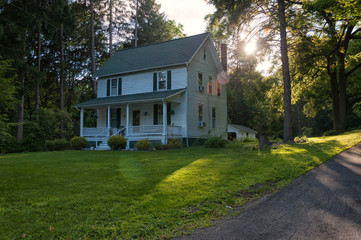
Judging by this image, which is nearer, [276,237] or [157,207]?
[276,237]

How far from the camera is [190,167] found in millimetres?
9375

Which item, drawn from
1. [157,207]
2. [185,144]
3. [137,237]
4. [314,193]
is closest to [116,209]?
[157,207]

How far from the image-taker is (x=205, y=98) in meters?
22.5

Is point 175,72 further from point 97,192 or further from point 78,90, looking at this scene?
point 78,90

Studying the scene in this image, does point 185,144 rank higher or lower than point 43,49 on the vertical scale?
lower

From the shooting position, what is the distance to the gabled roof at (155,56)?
21.3 metres

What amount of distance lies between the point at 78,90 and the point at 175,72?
2183cm

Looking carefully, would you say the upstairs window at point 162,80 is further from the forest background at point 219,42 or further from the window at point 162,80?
the forest background at point 219,42

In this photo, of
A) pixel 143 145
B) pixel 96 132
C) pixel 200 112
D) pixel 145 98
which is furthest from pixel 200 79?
pixel 96 132

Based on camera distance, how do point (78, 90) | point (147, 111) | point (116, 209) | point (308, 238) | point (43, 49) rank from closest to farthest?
point (308, 238) < point (116, 209) < point (147, 111) < point (43, 49) < point (78, 90)

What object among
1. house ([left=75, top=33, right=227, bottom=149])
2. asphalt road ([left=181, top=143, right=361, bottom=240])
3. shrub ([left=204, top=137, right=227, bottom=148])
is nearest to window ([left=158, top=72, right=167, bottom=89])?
house ([left=75, top=33, right=227, bottom=149])

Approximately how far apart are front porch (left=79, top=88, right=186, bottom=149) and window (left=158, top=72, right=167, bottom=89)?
4.44ft

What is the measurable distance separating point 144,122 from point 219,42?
35.5ft

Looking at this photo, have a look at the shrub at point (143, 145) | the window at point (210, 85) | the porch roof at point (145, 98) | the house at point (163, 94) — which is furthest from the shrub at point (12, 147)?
the window at point (210, 85)
